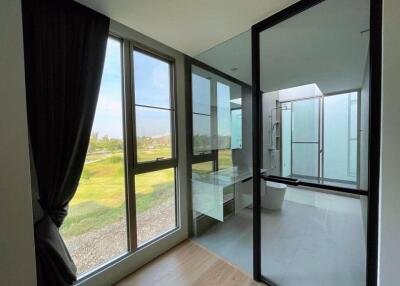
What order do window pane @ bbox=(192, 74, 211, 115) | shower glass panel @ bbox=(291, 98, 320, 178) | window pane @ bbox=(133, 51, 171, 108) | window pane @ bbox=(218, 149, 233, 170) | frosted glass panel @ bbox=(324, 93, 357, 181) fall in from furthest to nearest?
1. window pane @ bbox=(192, 74, 211, 115)
2. window pane @ bbox=(218, 149, 233, 170)
3. shower glass panel @ bbox=(291, 98, 320, 178)
4. window pane @ bbox=(133, 51, 171, 108)
5. frosted glass panel @ bbox=(324, 93, 357, 181)

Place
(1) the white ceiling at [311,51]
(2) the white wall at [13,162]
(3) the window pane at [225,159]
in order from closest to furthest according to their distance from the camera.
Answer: (2) the white wall at [13,162], (1) the white ceiling at [311,51], (3) the window pane at [225,159]

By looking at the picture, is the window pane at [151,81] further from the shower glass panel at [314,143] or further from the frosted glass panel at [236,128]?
the shower glass panel at [314,143]

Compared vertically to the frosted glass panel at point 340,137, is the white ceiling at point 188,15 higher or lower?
higher

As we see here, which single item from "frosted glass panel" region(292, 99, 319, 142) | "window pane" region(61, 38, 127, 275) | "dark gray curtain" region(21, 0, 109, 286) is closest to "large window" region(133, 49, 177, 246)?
"window pane" region(61, 38, 127, 275)

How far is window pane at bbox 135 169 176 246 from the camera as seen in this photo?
2.08m

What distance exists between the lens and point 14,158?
41.3 inches

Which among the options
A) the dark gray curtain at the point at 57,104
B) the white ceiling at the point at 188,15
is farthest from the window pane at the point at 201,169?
the white ceiling at the point at 188,15

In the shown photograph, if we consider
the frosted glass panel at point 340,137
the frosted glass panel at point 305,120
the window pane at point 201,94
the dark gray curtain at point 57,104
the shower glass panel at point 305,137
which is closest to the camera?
the dark gray curtain at point 57,104

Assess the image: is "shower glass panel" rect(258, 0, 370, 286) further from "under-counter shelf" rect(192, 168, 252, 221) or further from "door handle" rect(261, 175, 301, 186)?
"under-counter shelf" rect(192, 168, 252, 221)

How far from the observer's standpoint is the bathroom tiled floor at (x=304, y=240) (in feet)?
5.69

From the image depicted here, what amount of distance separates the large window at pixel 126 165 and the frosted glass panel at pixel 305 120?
1749 mm

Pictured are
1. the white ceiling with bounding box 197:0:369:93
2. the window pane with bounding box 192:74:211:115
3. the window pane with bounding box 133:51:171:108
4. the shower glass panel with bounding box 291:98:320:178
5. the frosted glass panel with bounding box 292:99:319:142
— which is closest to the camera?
the white ceiling with bounding box 197:0:369:93

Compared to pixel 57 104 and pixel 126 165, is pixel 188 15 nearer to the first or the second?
pixel 57 104

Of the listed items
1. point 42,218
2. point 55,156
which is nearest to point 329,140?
point 55,156
